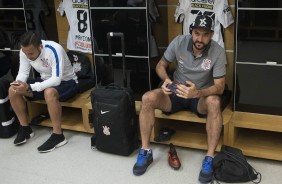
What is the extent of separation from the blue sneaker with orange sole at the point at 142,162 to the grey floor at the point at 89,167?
37 millimetres

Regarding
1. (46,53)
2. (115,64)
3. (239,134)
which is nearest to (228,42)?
(239,134)

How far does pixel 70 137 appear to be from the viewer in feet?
10.7

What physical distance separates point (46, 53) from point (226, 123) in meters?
1.61

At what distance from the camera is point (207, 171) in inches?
97.3

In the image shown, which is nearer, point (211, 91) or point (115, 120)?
point (211, 91)

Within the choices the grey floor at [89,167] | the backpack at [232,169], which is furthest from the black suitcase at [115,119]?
the backpack at [232,169]

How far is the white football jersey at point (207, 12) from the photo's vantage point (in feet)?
9.91

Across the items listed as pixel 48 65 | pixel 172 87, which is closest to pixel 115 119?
pixel 172 87

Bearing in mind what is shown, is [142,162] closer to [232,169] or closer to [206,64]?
[232,169]

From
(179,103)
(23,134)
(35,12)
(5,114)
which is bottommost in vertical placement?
(23,134)

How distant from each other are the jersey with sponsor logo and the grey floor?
1088mm

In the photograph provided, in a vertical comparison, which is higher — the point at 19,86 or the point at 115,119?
the point at 19,86

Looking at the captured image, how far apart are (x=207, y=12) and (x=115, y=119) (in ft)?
4.02

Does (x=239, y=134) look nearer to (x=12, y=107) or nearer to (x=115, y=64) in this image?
(x=115, y=64)
